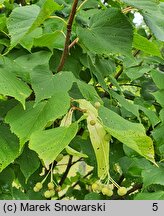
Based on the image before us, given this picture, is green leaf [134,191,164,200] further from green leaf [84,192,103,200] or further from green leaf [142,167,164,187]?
green leaf [84,192,103,200]

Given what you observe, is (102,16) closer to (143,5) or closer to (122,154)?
(143,5)

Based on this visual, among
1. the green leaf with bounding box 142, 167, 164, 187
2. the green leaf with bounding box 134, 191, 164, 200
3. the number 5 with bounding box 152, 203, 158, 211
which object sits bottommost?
the green leaf with bounding box 134, 191, 164, 200

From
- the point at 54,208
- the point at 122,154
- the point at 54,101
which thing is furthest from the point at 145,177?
the point at 54,101

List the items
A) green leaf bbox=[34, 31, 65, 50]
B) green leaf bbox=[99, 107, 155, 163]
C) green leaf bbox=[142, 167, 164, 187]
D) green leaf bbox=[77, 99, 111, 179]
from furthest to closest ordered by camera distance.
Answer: green leaf bbox=[142, 167, 164, 187], green leaf bbox=[34, 31, 65, 50], green leaf bbox=[77, 99, 111, 179], green leaf bbox=[99, 107, 155, 163]

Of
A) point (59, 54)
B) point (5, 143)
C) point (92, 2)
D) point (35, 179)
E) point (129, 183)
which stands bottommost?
point (129, 183)

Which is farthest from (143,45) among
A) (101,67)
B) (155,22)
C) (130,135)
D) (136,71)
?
(136,71)

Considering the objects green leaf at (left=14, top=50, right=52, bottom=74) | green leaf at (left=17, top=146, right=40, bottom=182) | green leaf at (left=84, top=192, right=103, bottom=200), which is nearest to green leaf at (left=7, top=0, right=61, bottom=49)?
green leaf at (left=14, top=50, right=52, bottom=74)
